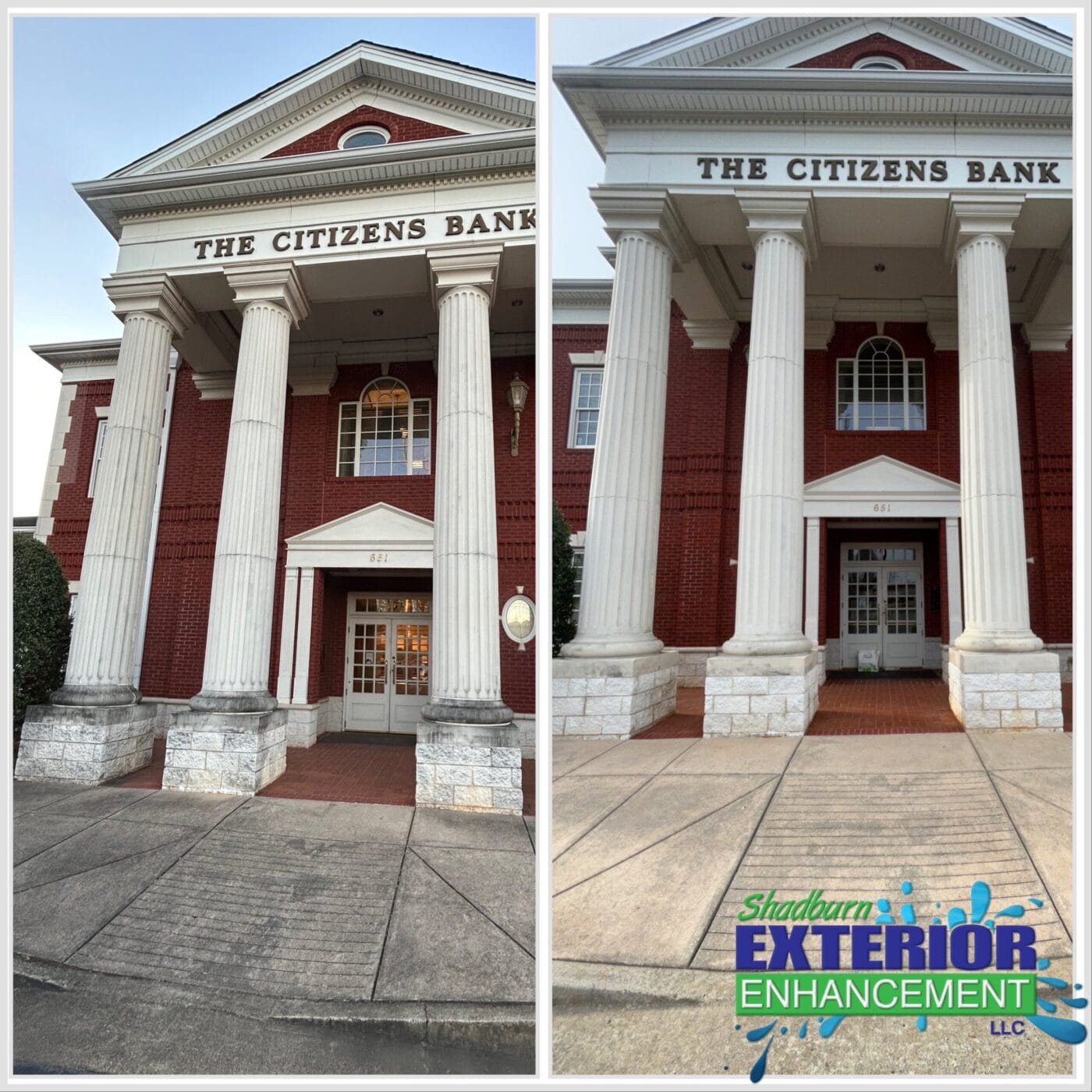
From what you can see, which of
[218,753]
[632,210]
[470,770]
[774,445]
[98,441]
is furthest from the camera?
[98,441]

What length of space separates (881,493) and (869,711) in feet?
19.1

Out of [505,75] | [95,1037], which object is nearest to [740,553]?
[505,75]

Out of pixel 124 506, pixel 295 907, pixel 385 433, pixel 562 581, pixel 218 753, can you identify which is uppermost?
pixel 385 433

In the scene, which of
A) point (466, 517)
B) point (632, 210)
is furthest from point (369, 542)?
point (632, 210)

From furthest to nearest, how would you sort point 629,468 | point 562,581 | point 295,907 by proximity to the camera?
point 562,581 → point 629,468 → point 295,907

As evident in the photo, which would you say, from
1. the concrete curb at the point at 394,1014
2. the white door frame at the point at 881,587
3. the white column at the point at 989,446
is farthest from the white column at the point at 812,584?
the concrete curb at the point at 394,1014

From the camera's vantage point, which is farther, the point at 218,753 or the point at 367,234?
the point at 367,234

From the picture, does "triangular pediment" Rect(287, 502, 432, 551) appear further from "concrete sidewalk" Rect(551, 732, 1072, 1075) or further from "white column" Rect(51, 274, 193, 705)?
"concrete sidewalk" Rect(551, 732, 1072, 1075)

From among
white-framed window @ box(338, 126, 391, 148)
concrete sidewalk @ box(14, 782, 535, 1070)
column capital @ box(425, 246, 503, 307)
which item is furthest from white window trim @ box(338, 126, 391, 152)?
concrete sidewalk @ box(14, 782, 535, 1070)

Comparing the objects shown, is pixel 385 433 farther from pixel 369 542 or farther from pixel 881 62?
pixel 881 62

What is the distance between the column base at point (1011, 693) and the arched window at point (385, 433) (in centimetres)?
793

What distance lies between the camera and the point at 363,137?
9.77 m

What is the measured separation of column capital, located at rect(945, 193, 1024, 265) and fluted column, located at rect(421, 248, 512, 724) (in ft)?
16.5

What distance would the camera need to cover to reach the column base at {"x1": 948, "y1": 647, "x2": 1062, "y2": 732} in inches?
274
